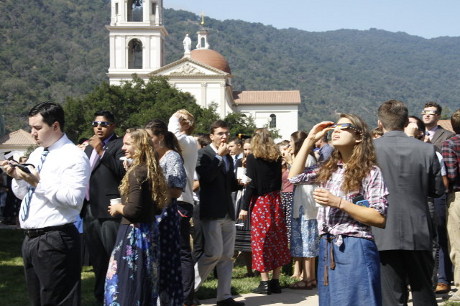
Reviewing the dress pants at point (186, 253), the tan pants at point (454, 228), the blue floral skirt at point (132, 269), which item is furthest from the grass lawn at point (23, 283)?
the tan pants at point (454, 228)

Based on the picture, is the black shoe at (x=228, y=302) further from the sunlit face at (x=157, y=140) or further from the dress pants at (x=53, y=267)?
the dress pants at (x=53, y=267)

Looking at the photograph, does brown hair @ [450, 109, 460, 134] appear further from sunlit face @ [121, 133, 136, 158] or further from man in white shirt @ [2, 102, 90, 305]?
man in white shirt @ [2, 102, 90, 305]

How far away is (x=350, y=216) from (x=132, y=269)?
1897 mm

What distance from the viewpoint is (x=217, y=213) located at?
735 centimetres

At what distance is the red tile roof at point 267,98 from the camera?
90438mm

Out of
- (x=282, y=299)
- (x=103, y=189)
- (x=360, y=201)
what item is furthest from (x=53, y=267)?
(x=282, y=299)

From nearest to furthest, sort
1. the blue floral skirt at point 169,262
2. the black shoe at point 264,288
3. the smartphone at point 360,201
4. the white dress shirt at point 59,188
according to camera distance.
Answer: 1. the smartphone at point 360,201
2. the white dress shirt at point 59,188
3. the blue floral skirt at point 169,262
4. the black shoe at point 264,288

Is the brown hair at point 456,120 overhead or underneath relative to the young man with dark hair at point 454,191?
overhead

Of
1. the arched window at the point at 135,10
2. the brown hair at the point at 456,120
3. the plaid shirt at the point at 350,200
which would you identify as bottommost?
the plaid shirt at the point at 350,200

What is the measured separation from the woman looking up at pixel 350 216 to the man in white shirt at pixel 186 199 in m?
2.49

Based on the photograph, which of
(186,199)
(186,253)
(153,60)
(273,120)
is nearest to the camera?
(186,253)

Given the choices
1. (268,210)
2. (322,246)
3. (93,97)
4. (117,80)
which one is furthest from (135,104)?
(322,246)

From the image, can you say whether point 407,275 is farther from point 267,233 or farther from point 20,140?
point 20,140

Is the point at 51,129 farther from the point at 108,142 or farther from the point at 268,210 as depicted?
the point at 268,210
